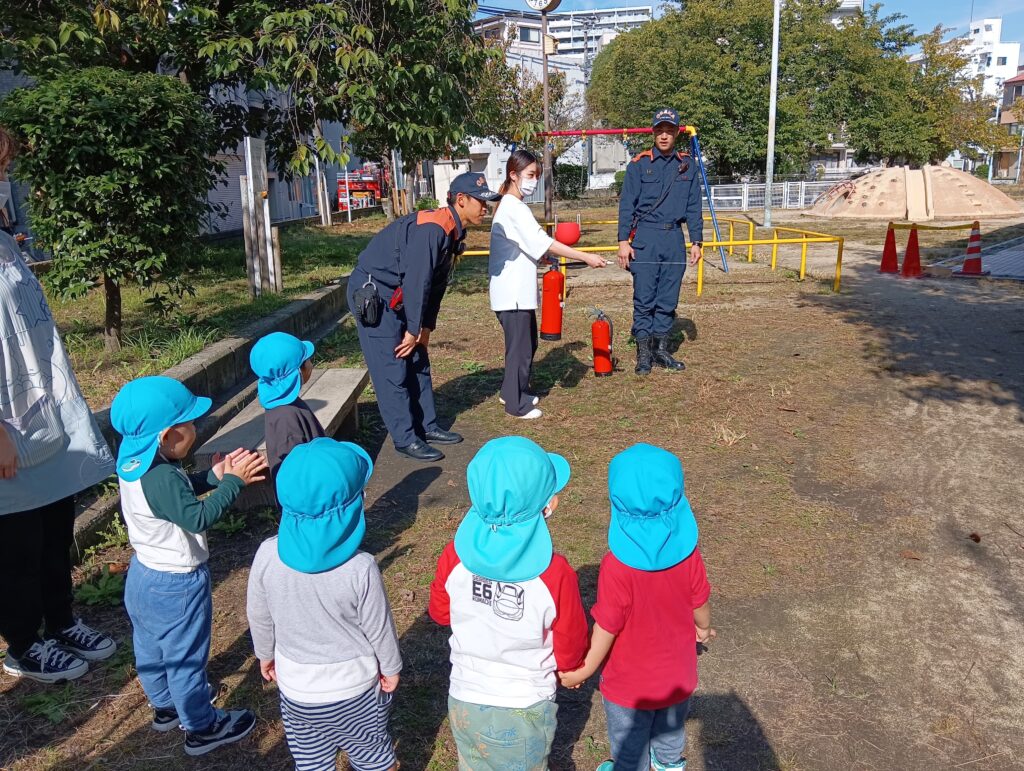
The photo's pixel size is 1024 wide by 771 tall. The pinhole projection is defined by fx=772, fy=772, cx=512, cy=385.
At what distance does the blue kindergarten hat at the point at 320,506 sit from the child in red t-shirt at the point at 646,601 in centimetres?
66

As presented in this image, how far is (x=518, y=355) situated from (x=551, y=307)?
34.2 inches

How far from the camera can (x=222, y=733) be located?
2.54m

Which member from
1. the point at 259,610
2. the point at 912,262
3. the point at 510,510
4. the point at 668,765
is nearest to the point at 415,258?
the point at 259,610

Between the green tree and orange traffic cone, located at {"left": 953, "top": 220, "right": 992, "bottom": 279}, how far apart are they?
1083 centimetres

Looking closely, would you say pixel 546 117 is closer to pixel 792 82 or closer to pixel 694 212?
pixel 694 212

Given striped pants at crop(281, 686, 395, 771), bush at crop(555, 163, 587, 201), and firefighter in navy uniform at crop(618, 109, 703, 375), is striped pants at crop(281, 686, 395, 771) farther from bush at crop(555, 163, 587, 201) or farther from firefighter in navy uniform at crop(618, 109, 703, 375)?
bush at crop(555, 163, 587, 201)

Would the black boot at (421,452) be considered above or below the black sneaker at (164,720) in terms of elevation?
above

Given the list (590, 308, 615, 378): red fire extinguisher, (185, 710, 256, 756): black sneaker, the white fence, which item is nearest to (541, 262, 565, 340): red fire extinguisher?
(590, 308, 615, 378): red fire extinguisher

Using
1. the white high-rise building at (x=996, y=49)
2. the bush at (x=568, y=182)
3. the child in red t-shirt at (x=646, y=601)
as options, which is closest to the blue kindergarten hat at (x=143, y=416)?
the child in red t-shirt at (x=646, y=601)

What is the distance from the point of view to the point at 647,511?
193 cm

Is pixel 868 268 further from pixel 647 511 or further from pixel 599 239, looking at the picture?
pixel 647 511

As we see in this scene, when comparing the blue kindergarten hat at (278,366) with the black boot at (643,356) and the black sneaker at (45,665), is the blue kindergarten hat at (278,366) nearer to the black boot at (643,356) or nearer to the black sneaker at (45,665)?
the black sneaker at (45,665)

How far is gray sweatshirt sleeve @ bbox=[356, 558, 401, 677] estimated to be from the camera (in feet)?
6.64

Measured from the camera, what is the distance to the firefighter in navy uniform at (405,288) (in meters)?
4.64
